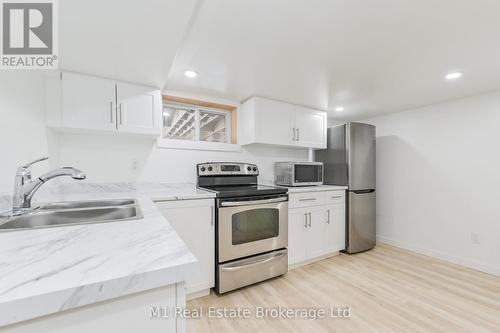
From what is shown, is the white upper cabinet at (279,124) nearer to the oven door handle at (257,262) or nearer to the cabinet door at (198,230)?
the cabinet door at (198,230)

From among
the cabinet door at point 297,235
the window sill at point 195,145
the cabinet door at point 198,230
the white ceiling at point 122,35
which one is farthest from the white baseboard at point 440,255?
the white ceiling at point 122,35

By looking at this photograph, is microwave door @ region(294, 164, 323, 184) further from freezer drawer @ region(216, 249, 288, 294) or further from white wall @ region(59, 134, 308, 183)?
freezer drawer @ region(216, 249, 288, 294)

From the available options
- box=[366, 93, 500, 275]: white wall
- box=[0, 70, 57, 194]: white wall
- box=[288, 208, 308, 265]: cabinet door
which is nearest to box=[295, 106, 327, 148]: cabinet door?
box=[288, 208, 308, 265]: cabinet door

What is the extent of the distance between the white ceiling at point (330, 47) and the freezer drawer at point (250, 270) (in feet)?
5.91

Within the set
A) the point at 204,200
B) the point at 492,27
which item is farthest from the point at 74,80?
the point at 492,27

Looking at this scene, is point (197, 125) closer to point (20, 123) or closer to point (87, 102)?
point (87, 102)

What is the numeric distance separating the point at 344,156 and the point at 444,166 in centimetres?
128

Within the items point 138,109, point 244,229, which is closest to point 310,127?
point 244,229

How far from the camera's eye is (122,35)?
1.29 m

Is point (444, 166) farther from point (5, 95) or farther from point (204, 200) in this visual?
point (5, 95)

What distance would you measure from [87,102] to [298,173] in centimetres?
233

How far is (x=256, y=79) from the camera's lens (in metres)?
2.15

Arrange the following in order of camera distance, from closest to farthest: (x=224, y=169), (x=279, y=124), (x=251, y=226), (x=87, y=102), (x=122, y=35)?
(x=122, y=35) → (x=87, y=102) → (x=251, y=226) → (x=224, y=169) → (x=279, y=124)

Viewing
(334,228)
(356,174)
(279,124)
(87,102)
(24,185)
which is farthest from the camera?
(356,174)
